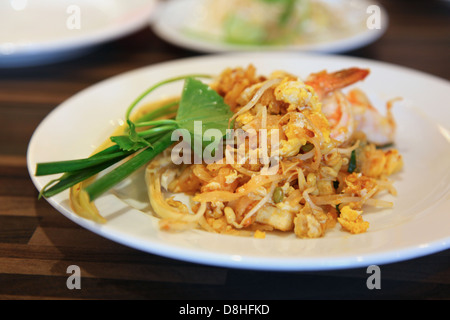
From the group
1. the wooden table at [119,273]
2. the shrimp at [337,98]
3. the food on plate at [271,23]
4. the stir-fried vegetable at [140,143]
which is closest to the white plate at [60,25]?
the food on plate at [271,23]

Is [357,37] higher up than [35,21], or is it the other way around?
[35,21]

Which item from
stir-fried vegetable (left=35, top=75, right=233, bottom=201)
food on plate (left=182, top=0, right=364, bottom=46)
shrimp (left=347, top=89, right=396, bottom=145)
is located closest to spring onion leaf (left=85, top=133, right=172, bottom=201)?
stir-fried vegetable (left=35, top=75, right=233, bottom=201)

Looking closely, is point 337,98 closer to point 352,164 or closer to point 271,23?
point 352,164

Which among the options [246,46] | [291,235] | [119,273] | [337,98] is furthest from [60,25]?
[291,235]

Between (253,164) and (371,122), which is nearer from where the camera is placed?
(253,164)

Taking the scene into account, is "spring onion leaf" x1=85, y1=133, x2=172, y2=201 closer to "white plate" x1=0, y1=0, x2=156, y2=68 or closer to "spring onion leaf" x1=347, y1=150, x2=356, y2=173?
"spring onion leaf" x1=347, y1=150, x2=356, y2=173

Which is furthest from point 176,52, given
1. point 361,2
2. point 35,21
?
point 361,2

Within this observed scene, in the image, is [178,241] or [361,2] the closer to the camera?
[178,241]
